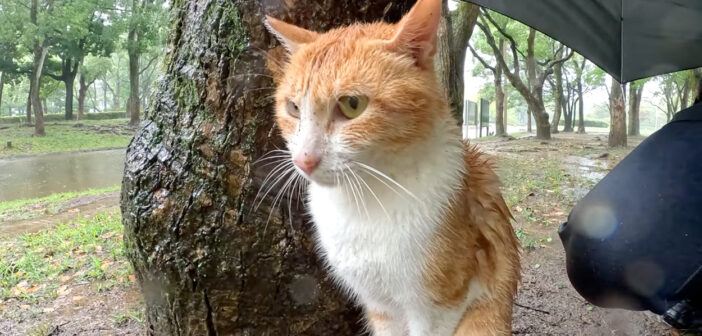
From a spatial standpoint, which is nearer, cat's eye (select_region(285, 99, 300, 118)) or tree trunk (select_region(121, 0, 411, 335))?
cat's eye (select_region(285, 99, 300, 118))

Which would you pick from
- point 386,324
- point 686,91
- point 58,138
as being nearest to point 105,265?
point 386,324

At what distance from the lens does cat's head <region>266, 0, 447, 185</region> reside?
0.89m

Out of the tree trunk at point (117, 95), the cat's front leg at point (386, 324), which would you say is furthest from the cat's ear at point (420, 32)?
the tree trunk at point (117, 95)

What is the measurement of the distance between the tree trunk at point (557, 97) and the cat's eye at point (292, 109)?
17.8ft

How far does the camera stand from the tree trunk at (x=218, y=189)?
4.01 ft

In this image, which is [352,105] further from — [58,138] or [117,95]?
[117,95]

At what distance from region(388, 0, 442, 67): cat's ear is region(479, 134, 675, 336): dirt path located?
1.01 m

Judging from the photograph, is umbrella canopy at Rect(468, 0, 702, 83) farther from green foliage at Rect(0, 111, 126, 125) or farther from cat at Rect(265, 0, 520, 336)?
green foliage at Rect(0, 111, 126, 125)

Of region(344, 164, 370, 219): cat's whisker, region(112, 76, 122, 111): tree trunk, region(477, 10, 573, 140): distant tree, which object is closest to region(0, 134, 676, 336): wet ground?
region(344, 164, 370, 219): cat's whisker

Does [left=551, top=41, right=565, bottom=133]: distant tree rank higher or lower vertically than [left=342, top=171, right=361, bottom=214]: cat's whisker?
higher

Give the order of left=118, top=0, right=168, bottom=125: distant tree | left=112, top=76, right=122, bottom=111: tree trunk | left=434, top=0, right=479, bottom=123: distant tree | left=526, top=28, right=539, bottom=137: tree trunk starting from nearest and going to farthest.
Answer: left=434, top=0, right=479, bottom=123: distant tree → left=118, top=0, right=168, bottom=125: distant tree → left=112, top=76, right=122, bottom=111: tree trunk → left=526, top=28, right=539, bottom=137: tree trunk

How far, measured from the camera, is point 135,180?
1.27 metres

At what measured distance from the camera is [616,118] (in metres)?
3.69

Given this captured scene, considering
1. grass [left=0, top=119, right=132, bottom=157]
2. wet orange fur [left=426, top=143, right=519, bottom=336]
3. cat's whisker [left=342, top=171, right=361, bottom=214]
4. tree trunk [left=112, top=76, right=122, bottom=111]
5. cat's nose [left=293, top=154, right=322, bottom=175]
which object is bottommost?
wet orange fur [left=426, top=143, right=519, bottom=336]
